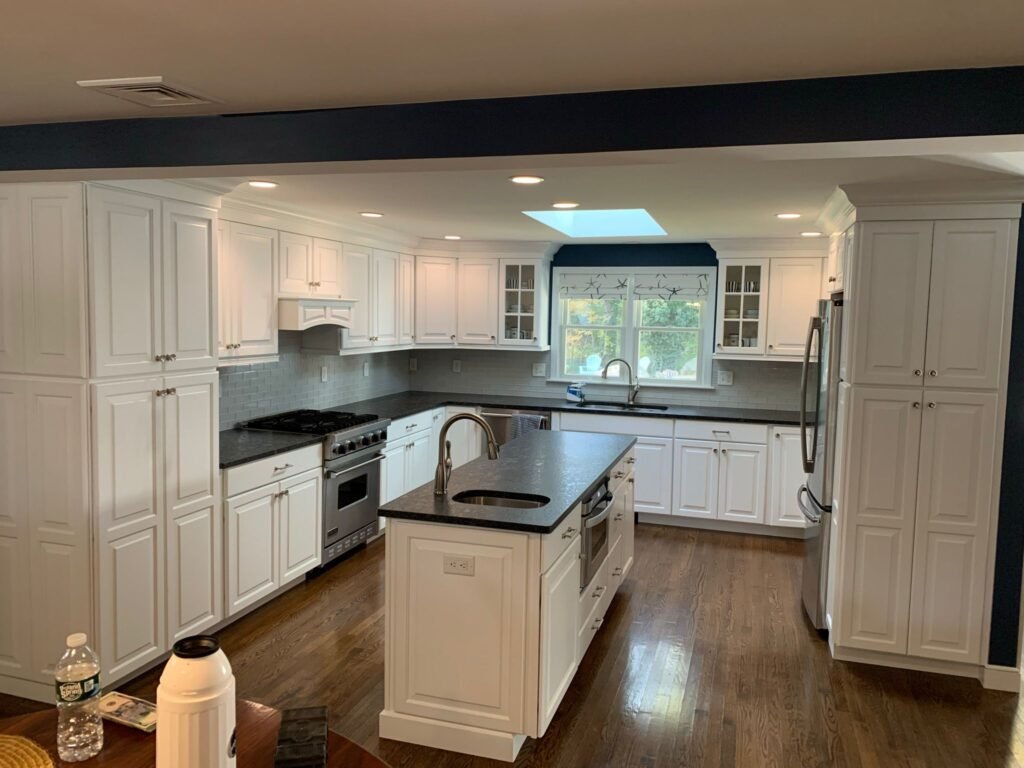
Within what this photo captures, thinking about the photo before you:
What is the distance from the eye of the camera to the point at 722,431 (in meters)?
5.51

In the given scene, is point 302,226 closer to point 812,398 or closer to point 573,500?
point 573,500

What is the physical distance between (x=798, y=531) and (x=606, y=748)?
3.27m

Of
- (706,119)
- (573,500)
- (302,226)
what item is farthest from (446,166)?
(302,226)

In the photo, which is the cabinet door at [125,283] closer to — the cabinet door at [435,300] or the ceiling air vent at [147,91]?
the ceiling air vent at [147,91]

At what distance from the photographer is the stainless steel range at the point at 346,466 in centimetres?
447

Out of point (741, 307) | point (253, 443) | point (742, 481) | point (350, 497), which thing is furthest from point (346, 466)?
point (741, 307)

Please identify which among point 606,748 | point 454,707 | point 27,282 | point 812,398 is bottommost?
point 606,748

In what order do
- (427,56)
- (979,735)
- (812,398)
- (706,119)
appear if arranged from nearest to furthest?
(427,56), (706,119), (979,735), (812,398)

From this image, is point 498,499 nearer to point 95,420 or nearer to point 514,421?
point 95,420

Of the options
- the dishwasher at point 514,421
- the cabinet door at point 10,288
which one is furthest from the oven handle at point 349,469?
the cabinet door at point 10,288

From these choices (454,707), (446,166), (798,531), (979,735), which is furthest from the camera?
(798,531)

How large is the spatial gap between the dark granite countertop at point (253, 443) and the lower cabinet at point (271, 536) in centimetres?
19

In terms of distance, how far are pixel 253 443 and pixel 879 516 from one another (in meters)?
3.24

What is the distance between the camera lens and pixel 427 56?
1802mm
